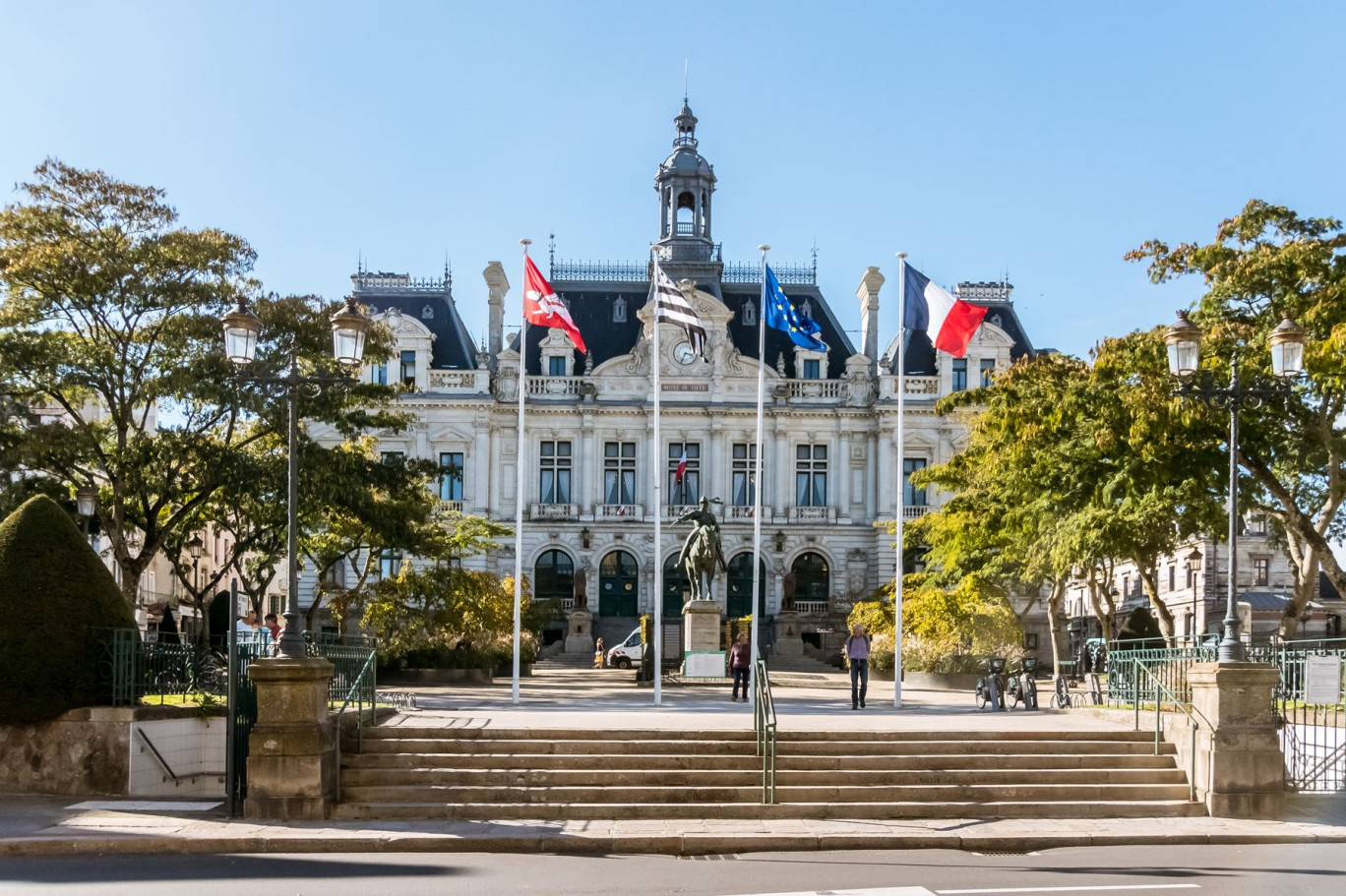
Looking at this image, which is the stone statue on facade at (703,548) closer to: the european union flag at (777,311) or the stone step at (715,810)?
the european union flag at (777,311)

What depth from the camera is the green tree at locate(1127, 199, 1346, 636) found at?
995 inches

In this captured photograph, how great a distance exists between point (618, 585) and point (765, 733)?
45.5 meters

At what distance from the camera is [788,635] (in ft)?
181

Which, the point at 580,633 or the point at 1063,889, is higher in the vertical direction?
the point at 1063,889

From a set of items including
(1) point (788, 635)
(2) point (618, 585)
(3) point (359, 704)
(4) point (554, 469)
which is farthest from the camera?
(4) point (554, 469)

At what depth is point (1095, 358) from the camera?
2919 centimetres

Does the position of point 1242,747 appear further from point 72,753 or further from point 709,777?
point 72,753

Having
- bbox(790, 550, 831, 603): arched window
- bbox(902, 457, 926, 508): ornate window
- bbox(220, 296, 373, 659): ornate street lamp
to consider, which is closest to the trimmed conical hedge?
A: bbox(220, 296, 373, 659): ornate street lamp

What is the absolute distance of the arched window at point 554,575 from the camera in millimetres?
61688

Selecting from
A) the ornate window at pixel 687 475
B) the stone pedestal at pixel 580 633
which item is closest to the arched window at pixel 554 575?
the stone pedestal at pixel 580 633

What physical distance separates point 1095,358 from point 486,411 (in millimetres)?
36612

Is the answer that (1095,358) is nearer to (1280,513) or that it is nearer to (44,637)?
(1280,513)

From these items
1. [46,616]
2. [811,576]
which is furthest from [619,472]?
[46,616]

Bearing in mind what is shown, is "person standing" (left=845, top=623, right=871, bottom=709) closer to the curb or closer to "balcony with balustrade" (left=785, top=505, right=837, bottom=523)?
the curb
